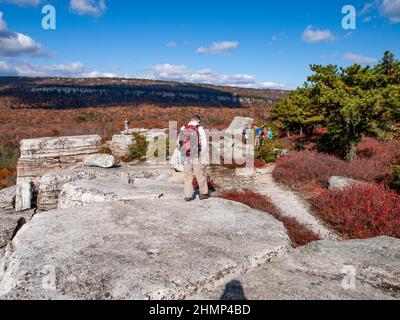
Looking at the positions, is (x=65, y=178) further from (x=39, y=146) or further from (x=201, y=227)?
(x=201, y=227)

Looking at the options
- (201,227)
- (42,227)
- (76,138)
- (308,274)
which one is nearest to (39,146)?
(76,138)

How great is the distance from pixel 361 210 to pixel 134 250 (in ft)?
23.5

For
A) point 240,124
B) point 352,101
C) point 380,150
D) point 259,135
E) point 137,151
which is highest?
point 352,101

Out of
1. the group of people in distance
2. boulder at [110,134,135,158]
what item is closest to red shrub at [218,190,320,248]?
the group of people in distance

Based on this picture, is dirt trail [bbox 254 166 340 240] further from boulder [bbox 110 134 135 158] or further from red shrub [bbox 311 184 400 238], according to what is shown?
boulder [bbox 110 134 135 158]

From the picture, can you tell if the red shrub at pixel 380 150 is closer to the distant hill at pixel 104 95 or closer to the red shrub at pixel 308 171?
the red shrub at pixel 308 171

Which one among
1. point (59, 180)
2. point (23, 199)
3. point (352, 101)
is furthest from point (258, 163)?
point (23, 199)

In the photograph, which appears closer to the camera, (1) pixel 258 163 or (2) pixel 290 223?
(2) pixel 290 223

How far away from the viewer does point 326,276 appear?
465 cm

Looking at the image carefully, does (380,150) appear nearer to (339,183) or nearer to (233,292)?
(339,183)

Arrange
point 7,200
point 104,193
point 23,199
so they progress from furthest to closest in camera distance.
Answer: point 7,200, point 23,199, point 104,193

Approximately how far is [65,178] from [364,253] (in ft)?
30.6

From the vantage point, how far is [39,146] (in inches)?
596

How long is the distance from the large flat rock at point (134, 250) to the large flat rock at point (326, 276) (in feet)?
0.86
